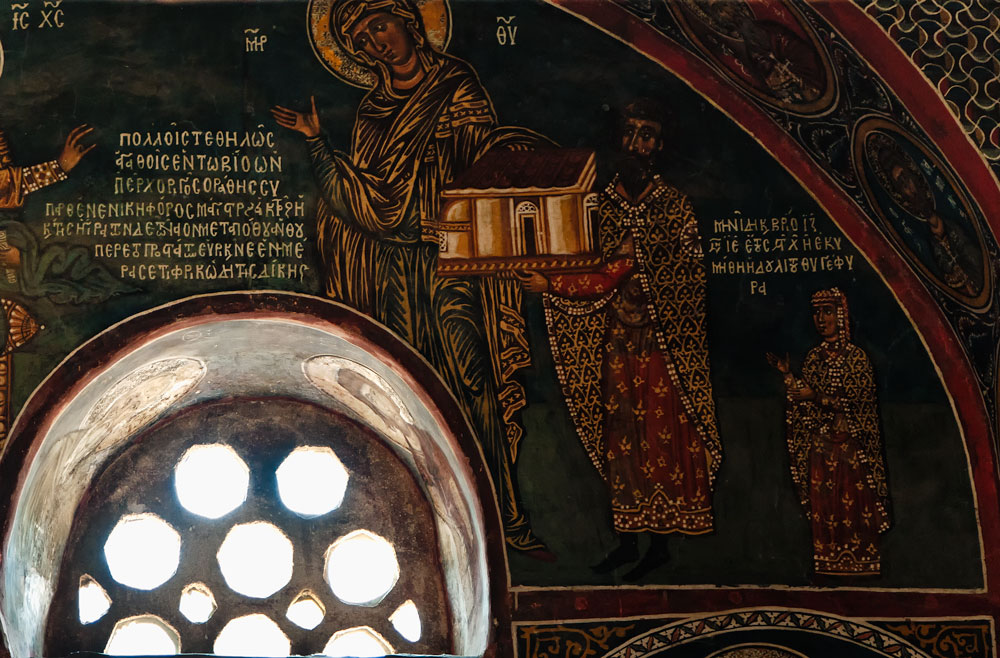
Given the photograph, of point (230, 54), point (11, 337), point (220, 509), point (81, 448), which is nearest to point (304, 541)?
point (220, 509)

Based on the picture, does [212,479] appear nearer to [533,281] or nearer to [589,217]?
[533,281]

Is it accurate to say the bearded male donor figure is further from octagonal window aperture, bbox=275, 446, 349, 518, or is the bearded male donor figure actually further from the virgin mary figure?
octagonal window aperture, bbox=275, 446, 349, 518

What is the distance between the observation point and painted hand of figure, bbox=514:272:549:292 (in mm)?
8844

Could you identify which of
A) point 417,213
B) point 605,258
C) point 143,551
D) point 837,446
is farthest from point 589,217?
point 143,551

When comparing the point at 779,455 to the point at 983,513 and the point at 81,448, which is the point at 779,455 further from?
the point at 81,448

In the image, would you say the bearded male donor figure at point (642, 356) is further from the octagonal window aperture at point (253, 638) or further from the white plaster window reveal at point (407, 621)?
the octagonal window aperture at point (253, 638)

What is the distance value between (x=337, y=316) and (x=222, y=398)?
1.85 metres

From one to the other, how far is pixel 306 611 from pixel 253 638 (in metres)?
0.38

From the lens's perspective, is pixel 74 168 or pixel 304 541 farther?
pixel 304 541

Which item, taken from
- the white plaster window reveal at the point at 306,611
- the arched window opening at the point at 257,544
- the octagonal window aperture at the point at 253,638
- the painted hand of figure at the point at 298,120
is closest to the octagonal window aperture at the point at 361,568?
the arched window opening at the point at 257,544

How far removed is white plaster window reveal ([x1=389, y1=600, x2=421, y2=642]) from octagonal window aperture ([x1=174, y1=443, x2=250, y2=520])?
1274 millimetres

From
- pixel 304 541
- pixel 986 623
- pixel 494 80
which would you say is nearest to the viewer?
pixel 986 623

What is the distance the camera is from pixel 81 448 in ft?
30.8

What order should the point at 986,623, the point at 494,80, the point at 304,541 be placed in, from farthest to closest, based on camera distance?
the point at 304,541
the point at 494,80
the point at 986,623
